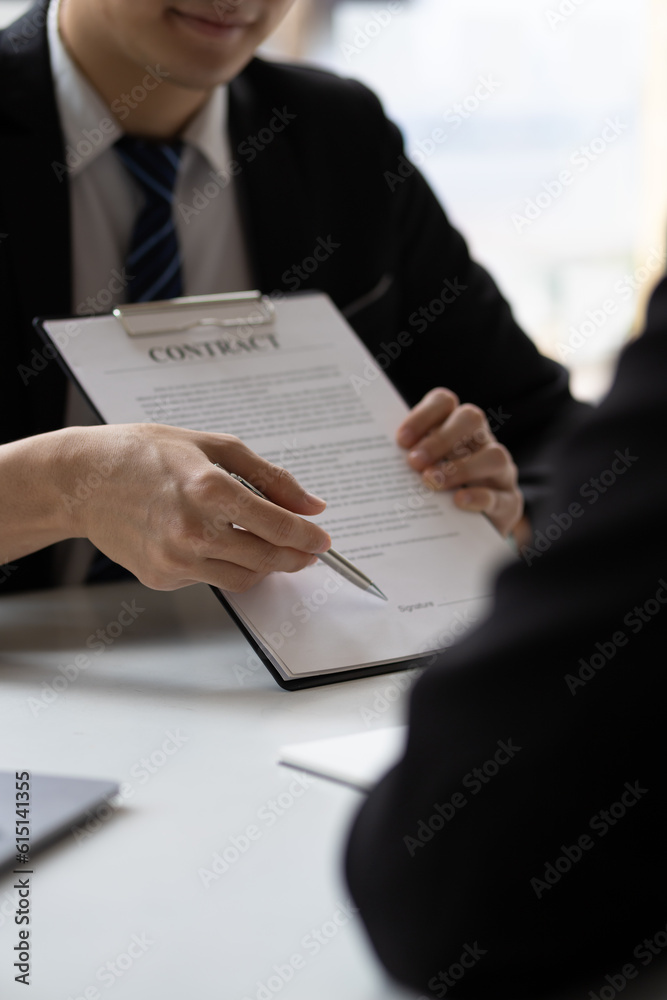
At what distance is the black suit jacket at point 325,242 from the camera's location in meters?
1.27

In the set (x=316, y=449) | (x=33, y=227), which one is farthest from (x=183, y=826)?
(x=33, y=227)

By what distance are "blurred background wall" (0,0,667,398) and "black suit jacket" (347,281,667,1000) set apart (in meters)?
3.93

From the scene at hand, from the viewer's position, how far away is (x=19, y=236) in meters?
1.25

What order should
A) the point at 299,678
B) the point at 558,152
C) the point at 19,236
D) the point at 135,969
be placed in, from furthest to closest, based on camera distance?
the point at 558,152, the point at 19,236, the point at 299,678, the point at 135,969

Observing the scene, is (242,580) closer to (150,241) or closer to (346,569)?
(346,569)

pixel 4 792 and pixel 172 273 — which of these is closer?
pixel 4 792

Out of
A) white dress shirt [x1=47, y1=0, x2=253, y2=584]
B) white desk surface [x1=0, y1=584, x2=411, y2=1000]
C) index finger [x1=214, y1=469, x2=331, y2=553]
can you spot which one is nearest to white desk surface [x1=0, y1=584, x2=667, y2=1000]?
white desk surface [x1=0, y1=584, x2=411, y2=1000]

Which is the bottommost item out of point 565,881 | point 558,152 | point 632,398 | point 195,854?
point 558,152

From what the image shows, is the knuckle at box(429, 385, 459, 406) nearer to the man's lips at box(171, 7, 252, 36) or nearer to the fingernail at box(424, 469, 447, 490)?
the fingernail at box(424, 469, 447, 490)

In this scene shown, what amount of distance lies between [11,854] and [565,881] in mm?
319

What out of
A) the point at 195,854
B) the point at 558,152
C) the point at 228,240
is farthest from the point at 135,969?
the point at 558,152

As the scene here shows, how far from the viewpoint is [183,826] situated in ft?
2.00

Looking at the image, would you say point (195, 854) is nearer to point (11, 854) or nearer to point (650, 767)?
point (11, 854)

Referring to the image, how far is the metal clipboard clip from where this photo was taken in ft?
3.48
